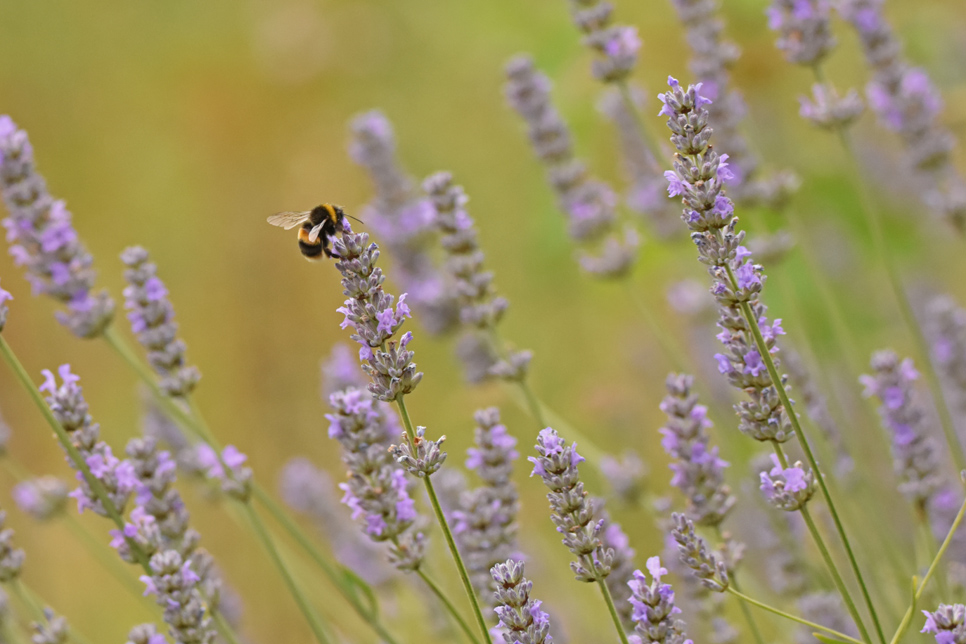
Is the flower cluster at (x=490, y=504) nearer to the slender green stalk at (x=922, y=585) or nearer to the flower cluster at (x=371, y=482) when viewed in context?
the flower cluster at (x=371, y=482)

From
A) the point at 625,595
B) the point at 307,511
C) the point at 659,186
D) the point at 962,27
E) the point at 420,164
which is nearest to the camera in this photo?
the point at 625,595

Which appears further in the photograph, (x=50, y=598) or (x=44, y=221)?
(x=50, y=598)

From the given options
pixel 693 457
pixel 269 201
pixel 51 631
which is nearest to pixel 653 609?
pixel 693 457

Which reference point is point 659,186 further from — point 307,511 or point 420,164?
point 420,164

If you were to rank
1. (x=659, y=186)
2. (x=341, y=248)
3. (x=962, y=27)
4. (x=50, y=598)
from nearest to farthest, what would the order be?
(x=341, y=248) → (x=659, y=186) → (x=962, y=27) → (x=50, y=598)

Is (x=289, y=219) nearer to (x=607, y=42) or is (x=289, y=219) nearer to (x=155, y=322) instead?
(x=155, y=322)

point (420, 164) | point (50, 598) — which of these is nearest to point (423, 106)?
point (420, 164)

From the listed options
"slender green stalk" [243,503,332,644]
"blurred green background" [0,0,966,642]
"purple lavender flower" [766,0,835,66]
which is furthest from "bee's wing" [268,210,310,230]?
"blurred green background" [0,0,966,642]
